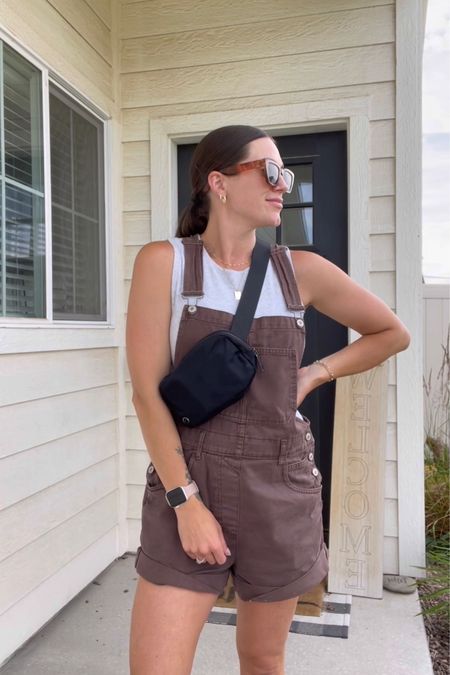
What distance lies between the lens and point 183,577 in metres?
1.06

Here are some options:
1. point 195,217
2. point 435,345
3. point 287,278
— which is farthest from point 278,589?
point 435,345

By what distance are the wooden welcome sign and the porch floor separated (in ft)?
0.51

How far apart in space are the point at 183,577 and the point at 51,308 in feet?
5.01

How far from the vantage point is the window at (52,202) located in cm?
207

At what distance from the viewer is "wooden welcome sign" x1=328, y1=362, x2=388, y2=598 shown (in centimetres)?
252

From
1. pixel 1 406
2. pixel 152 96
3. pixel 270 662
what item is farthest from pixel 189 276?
pixel 152 96

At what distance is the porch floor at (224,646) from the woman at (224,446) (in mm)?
1019

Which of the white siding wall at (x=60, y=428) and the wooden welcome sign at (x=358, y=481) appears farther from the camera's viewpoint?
the wooden welcome sign at (x=358, y=481)

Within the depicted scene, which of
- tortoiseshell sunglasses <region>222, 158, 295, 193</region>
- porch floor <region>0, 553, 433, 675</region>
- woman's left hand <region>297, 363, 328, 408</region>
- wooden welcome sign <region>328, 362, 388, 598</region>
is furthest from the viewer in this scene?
wooden welcome sign <region>328, 362, 388, 598</region>

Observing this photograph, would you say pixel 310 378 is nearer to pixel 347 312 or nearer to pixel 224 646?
pixel 347 312

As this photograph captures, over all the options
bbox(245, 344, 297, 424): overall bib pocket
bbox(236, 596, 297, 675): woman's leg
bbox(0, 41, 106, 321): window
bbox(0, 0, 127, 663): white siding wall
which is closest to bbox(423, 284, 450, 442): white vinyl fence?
bbox(0, 0, 127, 663): white siding wall

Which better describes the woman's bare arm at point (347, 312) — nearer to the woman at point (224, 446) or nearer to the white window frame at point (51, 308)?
the woman at point (224, 446)

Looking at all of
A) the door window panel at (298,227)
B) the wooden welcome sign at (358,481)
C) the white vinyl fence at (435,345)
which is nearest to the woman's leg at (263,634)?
the wooden welcome sign at (358,481)

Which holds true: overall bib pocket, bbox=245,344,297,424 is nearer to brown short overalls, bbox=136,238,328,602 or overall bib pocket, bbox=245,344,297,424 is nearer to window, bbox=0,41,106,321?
brown short overalls, bbox=136,238,328,602
